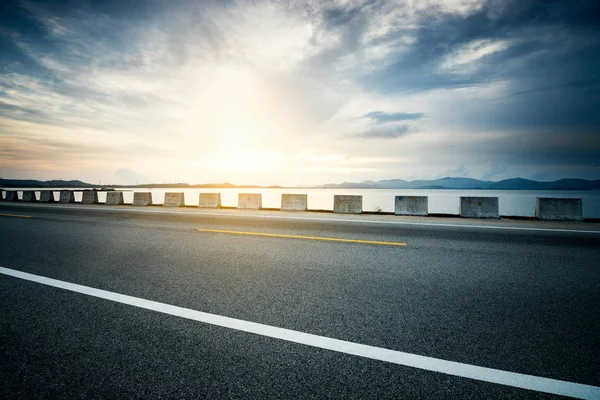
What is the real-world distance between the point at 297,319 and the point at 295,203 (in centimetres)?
1182

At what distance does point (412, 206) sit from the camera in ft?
41.3

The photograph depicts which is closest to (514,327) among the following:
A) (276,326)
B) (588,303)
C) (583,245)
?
(588,303)

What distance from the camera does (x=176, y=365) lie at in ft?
7.63

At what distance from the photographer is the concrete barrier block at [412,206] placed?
12.4 metres

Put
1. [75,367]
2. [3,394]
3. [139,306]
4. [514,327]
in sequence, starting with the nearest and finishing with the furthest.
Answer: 1. [3,394]
2. [75,367]
3. [514,327]
4. [139,306]

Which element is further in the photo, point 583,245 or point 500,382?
point 583,245

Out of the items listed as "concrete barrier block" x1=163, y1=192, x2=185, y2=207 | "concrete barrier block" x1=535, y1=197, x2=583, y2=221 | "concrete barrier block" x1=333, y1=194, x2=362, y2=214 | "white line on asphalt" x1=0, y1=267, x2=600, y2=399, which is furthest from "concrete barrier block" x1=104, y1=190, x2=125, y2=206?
"concrete barrier block" x1=535, y1=197, x2=583, y2=221

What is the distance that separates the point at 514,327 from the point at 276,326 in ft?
7.38

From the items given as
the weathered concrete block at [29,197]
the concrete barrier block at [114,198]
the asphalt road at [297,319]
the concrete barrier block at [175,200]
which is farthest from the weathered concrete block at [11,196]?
the asphalt road at [297,319]

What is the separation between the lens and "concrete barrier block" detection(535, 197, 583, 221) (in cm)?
1066

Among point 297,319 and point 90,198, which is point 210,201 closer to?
point 90,198

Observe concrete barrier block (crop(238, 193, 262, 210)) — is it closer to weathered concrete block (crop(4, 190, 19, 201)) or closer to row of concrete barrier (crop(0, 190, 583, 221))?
row of concrete barrier (crop(0, 190, 583, 221))

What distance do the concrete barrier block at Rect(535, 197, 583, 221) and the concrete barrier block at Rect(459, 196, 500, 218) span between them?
1.35 meters

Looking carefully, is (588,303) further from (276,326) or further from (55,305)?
(55,305)
